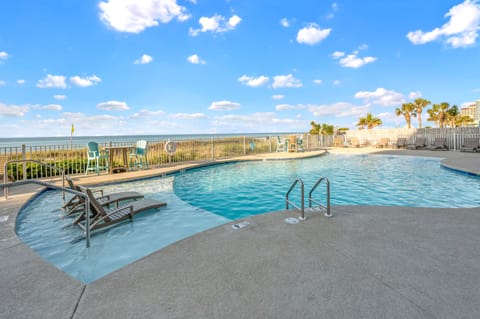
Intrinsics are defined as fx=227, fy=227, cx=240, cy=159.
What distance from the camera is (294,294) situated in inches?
65.9

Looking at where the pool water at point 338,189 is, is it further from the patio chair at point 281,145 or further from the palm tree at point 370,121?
the palm tree at point 370,121

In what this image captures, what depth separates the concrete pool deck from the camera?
5.08 feet

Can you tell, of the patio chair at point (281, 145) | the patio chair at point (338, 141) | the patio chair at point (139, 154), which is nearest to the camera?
the patio chair at point (139, 154)

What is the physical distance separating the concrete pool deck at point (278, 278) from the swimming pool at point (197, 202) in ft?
1.62

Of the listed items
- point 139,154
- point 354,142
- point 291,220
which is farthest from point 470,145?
point 139,154

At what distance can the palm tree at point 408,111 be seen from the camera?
33906 mm

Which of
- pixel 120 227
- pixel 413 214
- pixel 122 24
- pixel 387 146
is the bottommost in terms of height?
pixel 120 227

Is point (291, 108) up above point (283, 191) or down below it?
above

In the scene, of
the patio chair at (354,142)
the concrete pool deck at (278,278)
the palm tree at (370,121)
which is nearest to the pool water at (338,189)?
the concrete pool deck at (278,278)

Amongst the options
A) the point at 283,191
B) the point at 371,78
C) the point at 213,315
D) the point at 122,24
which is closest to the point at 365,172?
the point at 283,191

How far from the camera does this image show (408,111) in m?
34.2

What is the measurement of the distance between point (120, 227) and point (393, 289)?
3715mm

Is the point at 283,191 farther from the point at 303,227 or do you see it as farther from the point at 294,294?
the point at 294,294

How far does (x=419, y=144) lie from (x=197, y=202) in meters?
18.2
